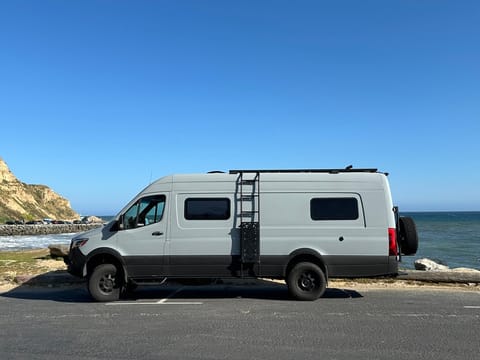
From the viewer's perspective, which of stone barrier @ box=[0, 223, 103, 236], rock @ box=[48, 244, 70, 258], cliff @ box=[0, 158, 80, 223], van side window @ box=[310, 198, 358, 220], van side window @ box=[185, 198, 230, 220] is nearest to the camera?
van side window @ box=[310, 198, 358, 220]

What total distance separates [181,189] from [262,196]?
1.74m

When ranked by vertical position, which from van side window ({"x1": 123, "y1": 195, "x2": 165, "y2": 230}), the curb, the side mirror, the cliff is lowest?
the curb

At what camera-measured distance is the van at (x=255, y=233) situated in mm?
9320

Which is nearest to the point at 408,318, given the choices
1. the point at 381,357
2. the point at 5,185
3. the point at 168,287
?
the point at 381,357

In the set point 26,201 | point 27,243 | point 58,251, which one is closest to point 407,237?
point 58,251

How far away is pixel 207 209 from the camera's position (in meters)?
9.62

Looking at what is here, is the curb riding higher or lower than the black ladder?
lower

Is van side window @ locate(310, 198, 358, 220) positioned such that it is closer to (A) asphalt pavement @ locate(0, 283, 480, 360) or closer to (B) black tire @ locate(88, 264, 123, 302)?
(A) asphalt pavement @ locate(0, 283, 480, 360)

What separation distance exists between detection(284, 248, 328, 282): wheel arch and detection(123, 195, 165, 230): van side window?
291 cm

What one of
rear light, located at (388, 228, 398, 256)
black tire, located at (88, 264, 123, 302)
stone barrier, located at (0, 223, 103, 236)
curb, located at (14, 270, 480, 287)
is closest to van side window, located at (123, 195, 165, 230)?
black tire, located at (88, 264, 123, 302)

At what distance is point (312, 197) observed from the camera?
9.52 metres

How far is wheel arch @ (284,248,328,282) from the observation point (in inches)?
367

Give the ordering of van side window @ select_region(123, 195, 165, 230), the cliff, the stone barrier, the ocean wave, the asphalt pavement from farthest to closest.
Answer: the cliff < the stone barrier < the ocean wave < van side window @ select_region(123, 195, 165, 230) < the asphalt pavement

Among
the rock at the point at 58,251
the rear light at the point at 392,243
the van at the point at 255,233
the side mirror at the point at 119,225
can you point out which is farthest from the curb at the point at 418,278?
the rock at the point at 58,251
